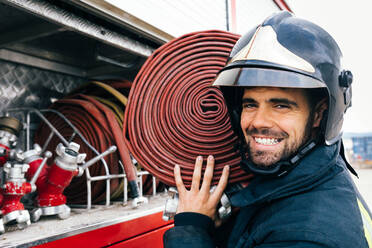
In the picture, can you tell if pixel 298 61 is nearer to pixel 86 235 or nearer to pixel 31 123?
pixel 86 235

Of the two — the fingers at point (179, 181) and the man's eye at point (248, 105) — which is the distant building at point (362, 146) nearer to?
the man's eye at point (248, 105)

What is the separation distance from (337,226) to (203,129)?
66 cm

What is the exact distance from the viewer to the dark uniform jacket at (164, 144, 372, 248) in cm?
86

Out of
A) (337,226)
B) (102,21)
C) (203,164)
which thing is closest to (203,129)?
(203,164)

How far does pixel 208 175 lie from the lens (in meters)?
1.24

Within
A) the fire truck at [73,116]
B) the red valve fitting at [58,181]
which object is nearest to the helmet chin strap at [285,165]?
the fire truck at [73,116]

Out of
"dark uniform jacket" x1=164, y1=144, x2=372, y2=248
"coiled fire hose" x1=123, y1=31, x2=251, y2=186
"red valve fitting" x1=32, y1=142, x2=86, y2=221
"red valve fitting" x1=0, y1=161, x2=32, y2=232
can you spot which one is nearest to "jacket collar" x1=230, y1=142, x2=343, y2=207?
"dark uniform jacket" x1=164, y1=144, x2=372, y2=248

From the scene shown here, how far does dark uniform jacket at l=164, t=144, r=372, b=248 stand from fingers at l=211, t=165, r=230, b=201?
8 cm

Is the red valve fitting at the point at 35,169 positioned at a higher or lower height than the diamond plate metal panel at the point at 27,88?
lower

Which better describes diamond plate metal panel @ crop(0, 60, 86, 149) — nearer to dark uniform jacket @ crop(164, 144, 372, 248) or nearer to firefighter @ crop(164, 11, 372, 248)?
firefighter @ crop(164, 11, 372, 248)

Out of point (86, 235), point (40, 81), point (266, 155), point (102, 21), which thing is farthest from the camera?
point (40, 81)

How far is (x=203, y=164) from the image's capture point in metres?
1.30

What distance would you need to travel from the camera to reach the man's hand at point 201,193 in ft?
3.97

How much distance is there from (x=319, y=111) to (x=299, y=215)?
533mm
